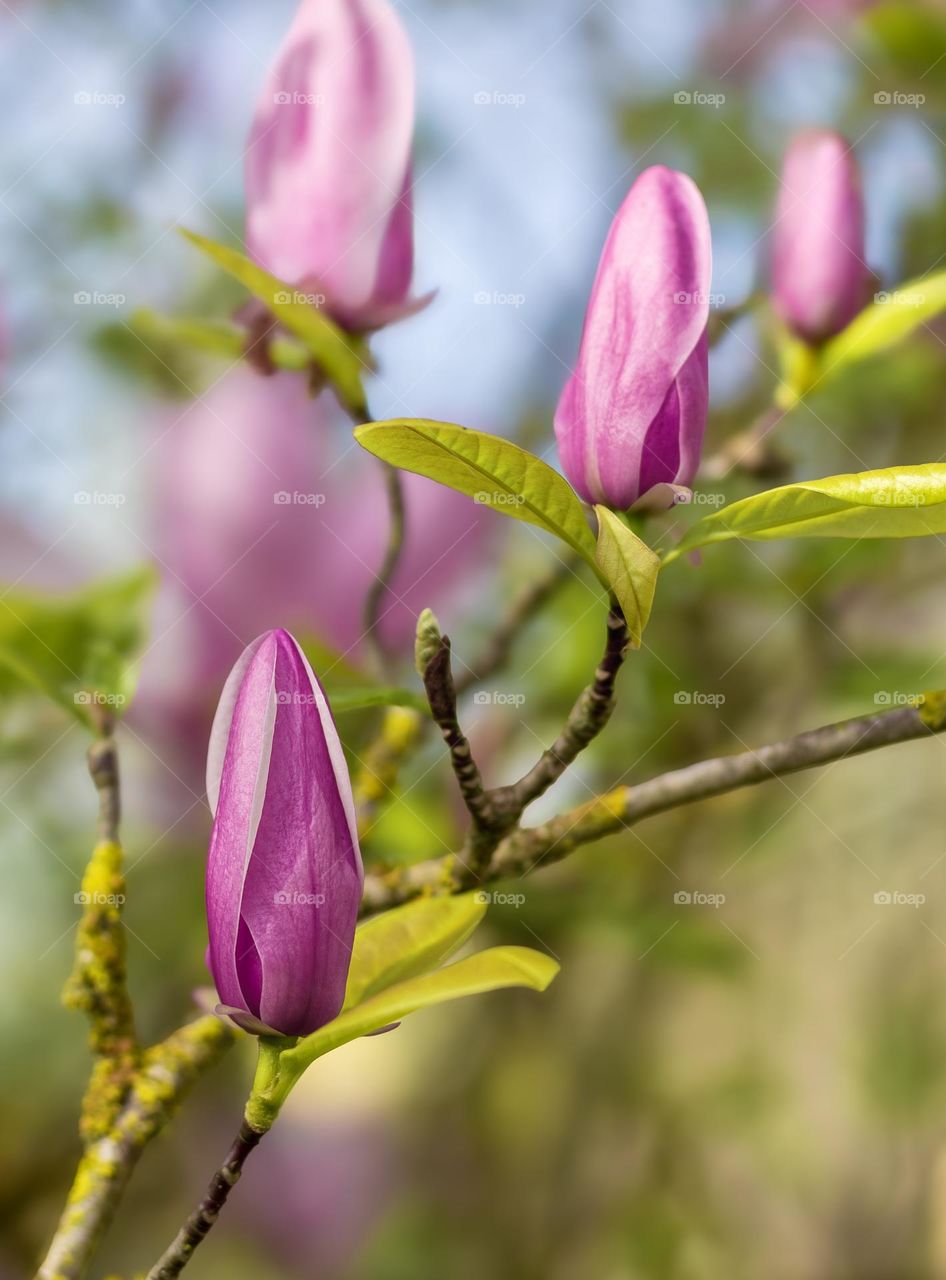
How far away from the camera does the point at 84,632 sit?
60 centimetres

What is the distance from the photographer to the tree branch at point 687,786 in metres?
0.40

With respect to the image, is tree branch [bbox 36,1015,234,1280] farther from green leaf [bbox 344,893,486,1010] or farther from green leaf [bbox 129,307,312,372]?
green leaf [bbox 129,307,312,372]

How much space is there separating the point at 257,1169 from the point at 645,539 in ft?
3.64

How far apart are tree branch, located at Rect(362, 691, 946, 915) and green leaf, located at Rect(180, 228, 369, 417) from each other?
0.70 ft

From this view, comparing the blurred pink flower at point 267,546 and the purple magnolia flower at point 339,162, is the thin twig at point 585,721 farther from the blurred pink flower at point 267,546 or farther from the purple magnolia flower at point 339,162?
the blurred pink flower at point 267,546

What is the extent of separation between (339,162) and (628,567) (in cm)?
25

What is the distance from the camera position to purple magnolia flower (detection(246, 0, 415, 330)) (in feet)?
1.67

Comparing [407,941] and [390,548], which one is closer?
[407,941]

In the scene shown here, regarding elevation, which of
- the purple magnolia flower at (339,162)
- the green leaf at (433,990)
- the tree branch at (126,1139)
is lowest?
the tree branch at (126,1139)

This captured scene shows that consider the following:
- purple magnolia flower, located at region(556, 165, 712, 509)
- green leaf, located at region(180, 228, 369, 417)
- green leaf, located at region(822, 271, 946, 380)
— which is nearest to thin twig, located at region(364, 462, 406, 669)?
green leaf, located at region(180, 228, 369, 417)

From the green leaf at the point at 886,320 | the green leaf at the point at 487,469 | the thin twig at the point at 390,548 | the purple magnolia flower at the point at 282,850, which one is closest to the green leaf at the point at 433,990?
the purple magnolia flower at the point at 282,850

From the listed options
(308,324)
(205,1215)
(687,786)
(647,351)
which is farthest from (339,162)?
(205,1215)

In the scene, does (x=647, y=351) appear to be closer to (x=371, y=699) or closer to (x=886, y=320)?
(x=371, y=699)

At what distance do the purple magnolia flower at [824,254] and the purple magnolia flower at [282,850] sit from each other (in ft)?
1.30
